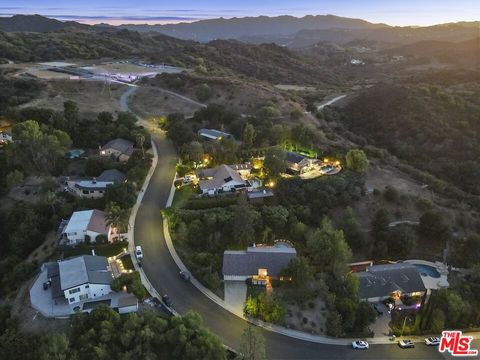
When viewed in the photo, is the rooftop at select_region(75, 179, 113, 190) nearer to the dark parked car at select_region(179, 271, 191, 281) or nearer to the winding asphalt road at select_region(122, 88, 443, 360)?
the winding asphalt road at select_region(122, 88, 443, 360)

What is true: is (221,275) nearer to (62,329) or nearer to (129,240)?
(129,240)

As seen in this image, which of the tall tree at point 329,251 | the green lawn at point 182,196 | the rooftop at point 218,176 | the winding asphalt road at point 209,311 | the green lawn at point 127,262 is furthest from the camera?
the rooftop at point 218,176

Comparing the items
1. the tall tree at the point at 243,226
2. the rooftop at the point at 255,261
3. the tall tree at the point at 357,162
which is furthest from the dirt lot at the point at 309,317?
the tall tree at the point at 357,162

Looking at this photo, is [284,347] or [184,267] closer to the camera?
[284,347]

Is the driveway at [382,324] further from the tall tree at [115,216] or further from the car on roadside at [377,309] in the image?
the tall tree at [115,216]

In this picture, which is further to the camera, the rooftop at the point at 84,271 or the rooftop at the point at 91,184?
the rooftop at the point at 91,184

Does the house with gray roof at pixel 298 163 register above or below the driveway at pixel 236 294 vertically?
above

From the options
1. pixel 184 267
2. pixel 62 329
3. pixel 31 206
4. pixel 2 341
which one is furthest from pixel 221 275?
pixel 31 206
